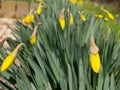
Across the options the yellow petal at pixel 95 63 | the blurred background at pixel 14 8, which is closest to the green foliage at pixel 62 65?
the yellow petal at pixel 95 63

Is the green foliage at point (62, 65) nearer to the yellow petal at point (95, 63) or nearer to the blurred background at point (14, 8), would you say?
the yellow petal at point (95, 63)

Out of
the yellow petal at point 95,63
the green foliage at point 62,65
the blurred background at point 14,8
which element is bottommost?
the blurred background at point 14,8

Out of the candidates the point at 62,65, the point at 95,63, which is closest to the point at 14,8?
the point at 62,65

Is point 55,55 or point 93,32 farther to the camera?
point 93,32

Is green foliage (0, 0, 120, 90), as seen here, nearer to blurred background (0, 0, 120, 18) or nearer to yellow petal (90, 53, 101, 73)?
yellow petal (90, 53, 101, 73)

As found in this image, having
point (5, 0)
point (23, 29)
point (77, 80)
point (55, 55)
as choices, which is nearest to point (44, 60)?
point (55, 55)

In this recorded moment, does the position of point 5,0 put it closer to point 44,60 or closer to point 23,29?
point 23,29

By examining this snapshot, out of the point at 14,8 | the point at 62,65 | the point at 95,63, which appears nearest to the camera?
the point at 95,63

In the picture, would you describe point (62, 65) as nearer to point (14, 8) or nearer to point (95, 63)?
point (95, 63)

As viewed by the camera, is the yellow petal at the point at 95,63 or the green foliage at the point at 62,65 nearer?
the yellow petal at the point at 95,63

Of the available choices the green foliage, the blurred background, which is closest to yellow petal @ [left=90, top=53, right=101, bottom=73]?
the green foliage

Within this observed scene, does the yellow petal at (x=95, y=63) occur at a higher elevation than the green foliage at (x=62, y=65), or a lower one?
higher
